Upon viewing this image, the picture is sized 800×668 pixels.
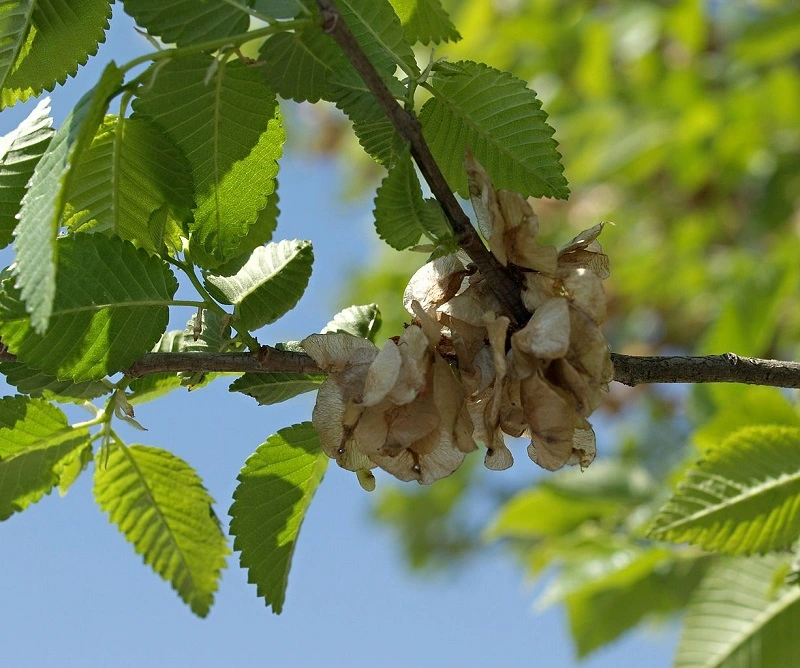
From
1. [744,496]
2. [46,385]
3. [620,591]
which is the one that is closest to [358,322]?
[46,385]

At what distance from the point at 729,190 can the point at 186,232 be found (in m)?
3.07

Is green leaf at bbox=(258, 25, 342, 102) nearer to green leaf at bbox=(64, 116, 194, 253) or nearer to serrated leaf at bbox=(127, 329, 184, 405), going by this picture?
green leaf at bbox=(64, 116, 194, 253)

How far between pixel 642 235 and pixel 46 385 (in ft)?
10.0

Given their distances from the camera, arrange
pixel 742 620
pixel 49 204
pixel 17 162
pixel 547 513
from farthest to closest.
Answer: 1. pixel 547 513
2. pixel 742 620
3. pixel 17 162
4. pixel 49 204

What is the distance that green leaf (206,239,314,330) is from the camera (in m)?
0.91

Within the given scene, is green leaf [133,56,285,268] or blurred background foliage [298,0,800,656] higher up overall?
blurred background foliage [298,0,800,656]

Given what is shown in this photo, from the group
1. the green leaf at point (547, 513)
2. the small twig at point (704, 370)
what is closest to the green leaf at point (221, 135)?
the small twig at point (704, 370)

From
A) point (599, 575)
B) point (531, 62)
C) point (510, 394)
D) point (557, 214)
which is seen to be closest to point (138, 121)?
point (510, 394)

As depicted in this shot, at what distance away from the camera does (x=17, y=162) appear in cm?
A: 89

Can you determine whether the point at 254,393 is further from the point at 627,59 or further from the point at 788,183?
the point at 788,183

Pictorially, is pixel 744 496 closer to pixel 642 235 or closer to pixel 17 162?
pixel 17 162

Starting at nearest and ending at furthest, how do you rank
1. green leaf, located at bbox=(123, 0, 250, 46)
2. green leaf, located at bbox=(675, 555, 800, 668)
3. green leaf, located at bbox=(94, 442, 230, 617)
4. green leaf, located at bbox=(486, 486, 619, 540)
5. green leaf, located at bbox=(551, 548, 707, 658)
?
green leaf, located at bbox=(123, 0, 250, 46), green leaf, located at bbox=(94, 442, 230, 617), green leaf, located at bbox=(675, 555, 800, 668), green leaf, located at bbox=(551, 548, 707, 658), green leaf, located at bbox=(486, 486, 619, 540)

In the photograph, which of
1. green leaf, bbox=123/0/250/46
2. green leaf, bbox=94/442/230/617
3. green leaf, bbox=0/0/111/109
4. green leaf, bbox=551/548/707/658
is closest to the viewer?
green leaf, bbox=123/0/250/46

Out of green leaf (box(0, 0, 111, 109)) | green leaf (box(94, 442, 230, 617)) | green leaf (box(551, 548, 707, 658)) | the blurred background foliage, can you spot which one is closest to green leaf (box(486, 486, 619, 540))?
the blurred background foliage
